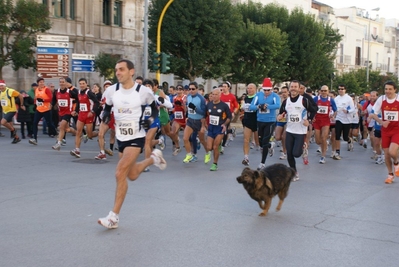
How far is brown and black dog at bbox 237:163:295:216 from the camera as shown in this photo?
7082mm

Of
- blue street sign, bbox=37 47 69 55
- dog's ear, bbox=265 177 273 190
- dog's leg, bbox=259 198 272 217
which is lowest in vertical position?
dog's leg, bbox=259 198 272 217

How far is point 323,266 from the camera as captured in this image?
5.20 m

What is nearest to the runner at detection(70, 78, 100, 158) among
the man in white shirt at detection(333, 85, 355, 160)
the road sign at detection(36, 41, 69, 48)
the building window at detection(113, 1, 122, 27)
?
the man in white shirt at detection(333, 85, 355, 160)

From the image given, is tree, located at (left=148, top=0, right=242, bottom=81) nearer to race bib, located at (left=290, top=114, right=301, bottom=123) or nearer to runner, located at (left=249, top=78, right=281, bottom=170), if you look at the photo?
runner, located at (left=249, top=78, right=281, bottom=170)

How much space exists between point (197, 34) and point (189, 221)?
85.4 feet

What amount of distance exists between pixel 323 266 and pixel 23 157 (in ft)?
30.4

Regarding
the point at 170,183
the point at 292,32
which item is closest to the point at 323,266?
the point at 170,183

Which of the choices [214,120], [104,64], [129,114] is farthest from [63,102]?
[104,64]

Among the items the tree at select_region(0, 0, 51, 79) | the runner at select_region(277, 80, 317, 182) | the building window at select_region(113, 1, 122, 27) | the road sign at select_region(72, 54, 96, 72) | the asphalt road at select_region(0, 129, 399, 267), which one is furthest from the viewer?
the building window at select_region(113, 1, 122, 27)

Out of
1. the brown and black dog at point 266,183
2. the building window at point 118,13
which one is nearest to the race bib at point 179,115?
the brown and black dog at point 266,183

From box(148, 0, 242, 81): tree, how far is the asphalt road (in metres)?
21.0

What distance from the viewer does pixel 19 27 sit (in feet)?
75.3

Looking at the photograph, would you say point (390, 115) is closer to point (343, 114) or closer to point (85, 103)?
point (343, 114)

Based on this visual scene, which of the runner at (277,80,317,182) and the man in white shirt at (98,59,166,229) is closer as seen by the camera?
the man in white shirt at (98,59,166,229)
